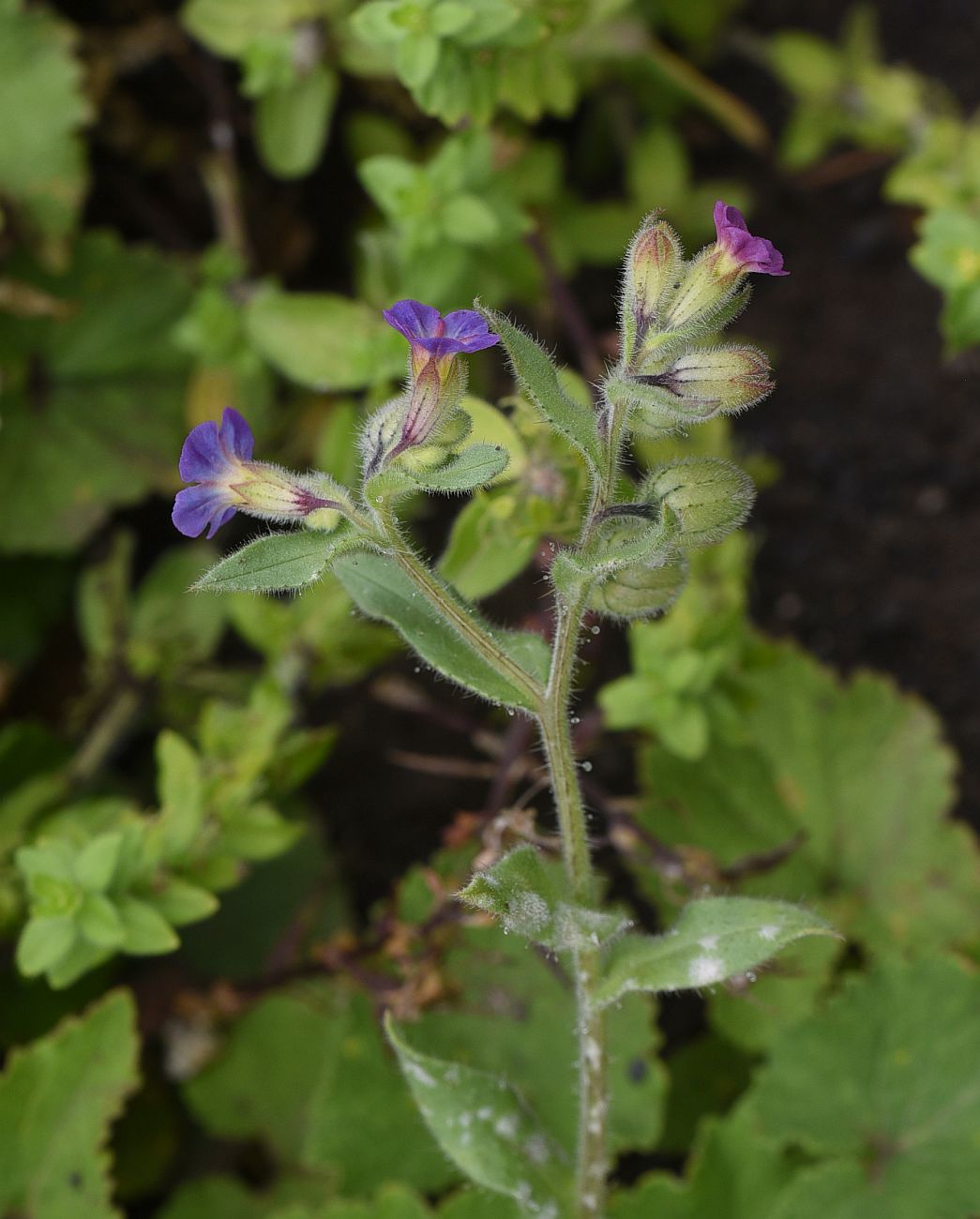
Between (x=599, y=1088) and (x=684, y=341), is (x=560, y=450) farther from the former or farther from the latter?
(x=599, y=1088)

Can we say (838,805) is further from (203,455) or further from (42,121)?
(42,121)

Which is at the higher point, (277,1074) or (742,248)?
(742,248)

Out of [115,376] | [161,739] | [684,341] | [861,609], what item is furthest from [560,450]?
[115,376]

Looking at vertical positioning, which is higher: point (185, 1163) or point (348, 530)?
point (348, 530)

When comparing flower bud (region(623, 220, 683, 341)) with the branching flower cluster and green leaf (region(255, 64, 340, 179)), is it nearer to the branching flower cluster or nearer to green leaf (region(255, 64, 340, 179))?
the branching flower cluster

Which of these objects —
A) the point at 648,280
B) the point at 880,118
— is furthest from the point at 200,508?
the point at 880,118

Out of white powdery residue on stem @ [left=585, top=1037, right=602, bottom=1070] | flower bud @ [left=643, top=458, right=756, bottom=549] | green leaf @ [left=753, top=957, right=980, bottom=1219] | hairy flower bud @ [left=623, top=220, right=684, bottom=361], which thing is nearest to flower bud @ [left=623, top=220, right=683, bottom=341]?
hairy flower bud @ [left=623, top=220, right=684, bottom=361]
